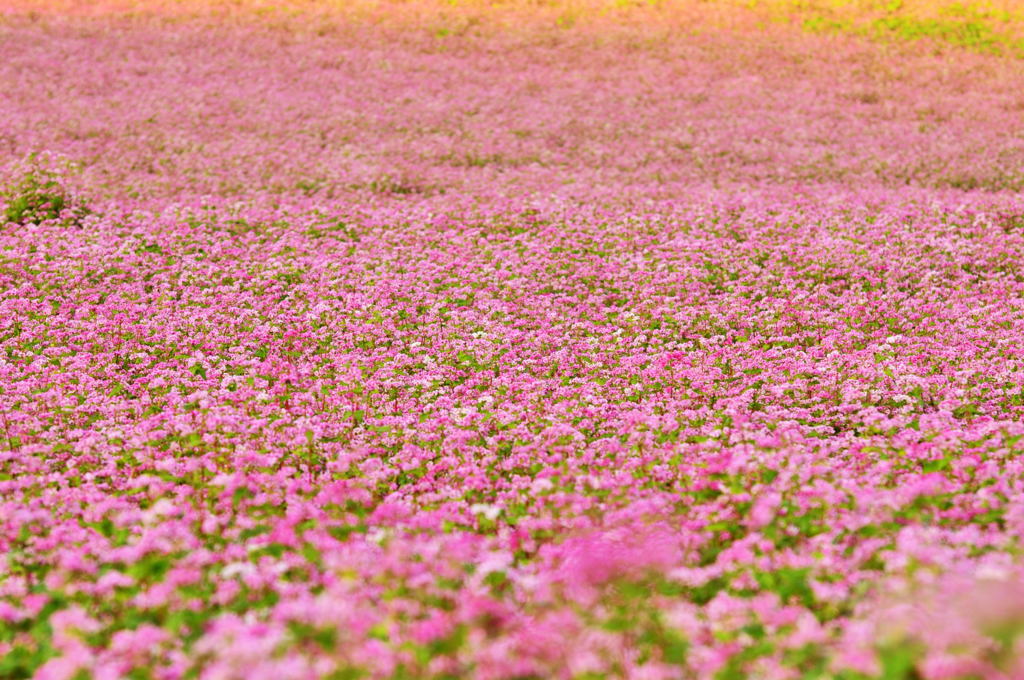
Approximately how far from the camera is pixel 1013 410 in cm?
Result: 846

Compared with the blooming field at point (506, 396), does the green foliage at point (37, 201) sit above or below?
above

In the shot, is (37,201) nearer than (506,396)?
No

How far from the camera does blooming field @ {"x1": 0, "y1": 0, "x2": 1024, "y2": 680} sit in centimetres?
451

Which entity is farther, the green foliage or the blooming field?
the green foliage

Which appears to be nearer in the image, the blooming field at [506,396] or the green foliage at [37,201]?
the blooming field at [506,396]

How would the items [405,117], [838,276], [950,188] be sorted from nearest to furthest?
[838,276] < [950,188] < [405,117]

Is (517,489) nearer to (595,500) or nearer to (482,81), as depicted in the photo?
(595,500)

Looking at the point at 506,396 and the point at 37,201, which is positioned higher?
the point at 37,201

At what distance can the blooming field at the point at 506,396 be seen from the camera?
451 centimetres

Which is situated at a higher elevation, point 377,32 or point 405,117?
point 377,32

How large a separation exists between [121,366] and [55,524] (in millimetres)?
4168

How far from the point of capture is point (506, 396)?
9156mm

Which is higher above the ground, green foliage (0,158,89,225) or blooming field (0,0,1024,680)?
green foliage (0,158,89,225)

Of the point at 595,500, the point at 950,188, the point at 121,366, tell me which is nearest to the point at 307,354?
the point at 121,366
